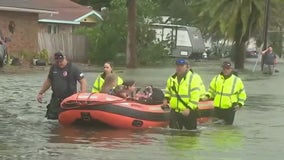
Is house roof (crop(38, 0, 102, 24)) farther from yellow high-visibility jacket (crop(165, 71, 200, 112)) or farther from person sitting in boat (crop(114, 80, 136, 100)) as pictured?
yellow high-visibility jacket (crop(165, 71, 200, 112))

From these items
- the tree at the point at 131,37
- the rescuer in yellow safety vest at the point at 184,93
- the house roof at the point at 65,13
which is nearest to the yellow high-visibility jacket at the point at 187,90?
the rescuer in yellow safety vest at the point at 184,93

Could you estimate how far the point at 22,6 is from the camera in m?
38.8

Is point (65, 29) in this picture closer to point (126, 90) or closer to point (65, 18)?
point (65, 18)

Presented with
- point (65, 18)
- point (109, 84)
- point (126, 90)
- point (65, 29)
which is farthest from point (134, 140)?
point (65, 29)

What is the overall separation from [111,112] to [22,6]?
2530 centimetres

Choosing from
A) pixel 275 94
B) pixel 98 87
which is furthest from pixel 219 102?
pixel 275 94

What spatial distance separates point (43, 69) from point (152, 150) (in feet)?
79.0

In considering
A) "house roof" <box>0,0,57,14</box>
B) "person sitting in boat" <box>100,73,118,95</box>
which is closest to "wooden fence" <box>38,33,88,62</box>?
"house roof" <box>0,0,57,14</box>

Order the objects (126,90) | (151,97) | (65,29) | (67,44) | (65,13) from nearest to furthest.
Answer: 1. (126,90)
2. (151,97)
3. (67,44)
4. (65,29)
5. (65,13)

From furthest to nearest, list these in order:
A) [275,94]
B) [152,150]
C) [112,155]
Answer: [275,94], [152,150], [112,155]

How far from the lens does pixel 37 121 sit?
16.2m

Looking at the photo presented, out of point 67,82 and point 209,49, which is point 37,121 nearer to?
point 67,82

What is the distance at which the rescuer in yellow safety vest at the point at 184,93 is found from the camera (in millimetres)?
13508

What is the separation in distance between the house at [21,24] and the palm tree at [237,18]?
1152cm
